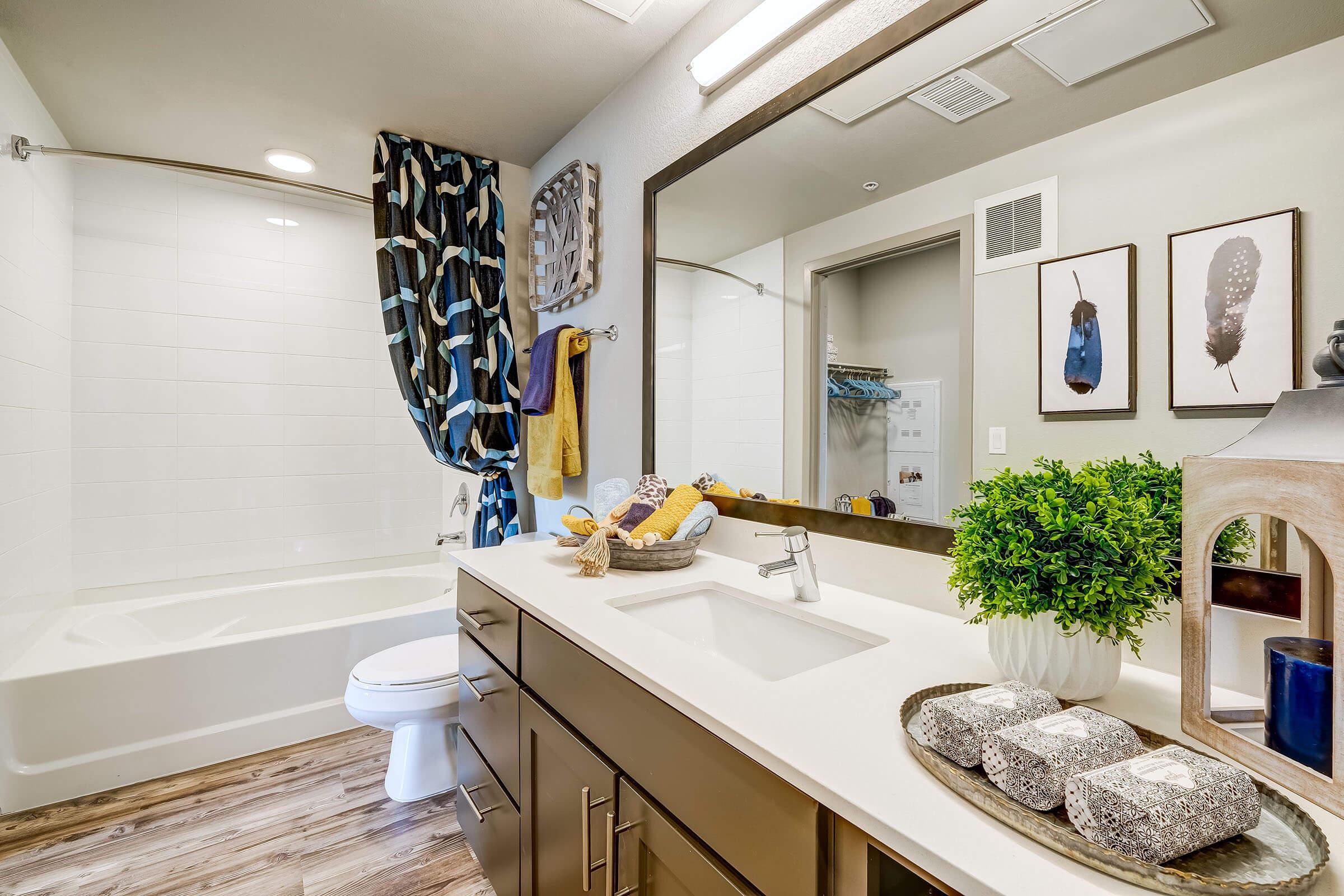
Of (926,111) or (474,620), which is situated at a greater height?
(926,111)

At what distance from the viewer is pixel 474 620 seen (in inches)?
57.5

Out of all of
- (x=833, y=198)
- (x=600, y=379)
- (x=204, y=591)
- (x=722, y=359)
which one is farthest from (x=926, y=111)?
(x=204, y=591)

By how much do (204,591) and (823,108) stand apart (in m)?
3.04

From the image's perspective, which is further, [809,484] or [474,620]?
[474,620]

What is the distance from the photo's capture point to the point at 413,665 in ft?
6.23

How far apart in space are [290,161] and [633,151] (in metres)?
1.61

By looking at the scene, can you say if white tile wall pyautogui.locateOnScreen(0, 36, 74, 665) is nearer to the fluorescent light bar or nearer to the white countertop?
the white countertop

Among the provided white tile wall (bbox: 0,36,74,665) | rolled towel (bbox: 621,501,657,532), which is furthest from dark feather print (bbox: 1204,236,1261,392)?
white tile wall (bbox: 0,36,74,665)

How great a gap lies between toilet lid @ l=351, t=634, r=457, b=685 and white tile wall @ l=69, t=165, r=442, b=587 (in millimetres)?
1311

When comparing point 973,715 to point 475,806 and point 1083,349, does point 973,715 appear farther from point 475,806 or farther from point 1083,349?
point 475,806

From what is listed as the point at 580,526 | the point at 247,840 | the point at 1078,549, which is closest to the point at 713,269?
the point at 580,526

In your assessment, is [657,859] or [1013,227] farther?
[1013,227]

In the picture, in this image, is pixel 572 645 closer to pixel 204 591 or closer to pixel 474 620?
pixel 474 620

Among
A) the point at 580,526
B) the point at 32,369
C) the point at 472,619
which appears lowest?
the point at 472,619
